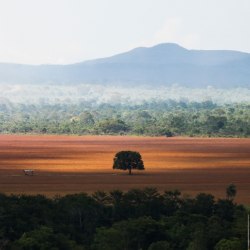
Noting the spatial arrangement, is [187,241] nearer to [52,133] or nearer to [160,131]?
[160,131]

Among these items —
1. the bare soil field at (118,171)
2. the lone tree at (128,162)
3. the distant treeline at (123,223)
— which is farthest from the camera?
the lone tree at (128,162)

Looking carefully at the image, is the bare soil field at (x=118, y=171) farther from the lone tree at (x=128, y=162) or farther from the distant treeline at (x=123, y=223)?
the distant treeline at (x=123, y=223)

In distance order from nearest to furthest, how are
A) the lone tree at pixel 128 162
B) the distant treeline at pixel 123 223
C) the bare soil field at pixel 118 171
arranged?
the distant treeline at pixel 123 223
the bare soil field at pixel 118 171
the lone tree at pixel 128 162

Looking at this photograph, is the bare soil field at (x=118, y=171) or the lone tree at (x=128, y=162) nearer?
the bare soil field at (x=118, y=171)

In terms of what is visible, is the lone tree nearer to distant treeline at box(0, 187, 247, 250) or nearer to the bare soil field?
the bare soil field

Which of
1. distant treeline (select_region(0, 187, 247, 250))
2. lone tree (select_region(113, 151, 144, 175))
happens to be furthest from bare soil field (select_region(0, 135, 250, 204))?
distant treeline (select_region(0, 187, 247, 250))

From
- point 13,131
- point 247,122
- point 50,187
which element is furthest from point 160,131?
point 50,187

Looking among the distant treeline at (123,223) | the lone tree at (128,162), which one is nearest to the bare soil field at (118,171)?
the lone tree at (128,162)

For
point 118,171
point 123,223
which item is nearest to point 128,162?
point 118,171
